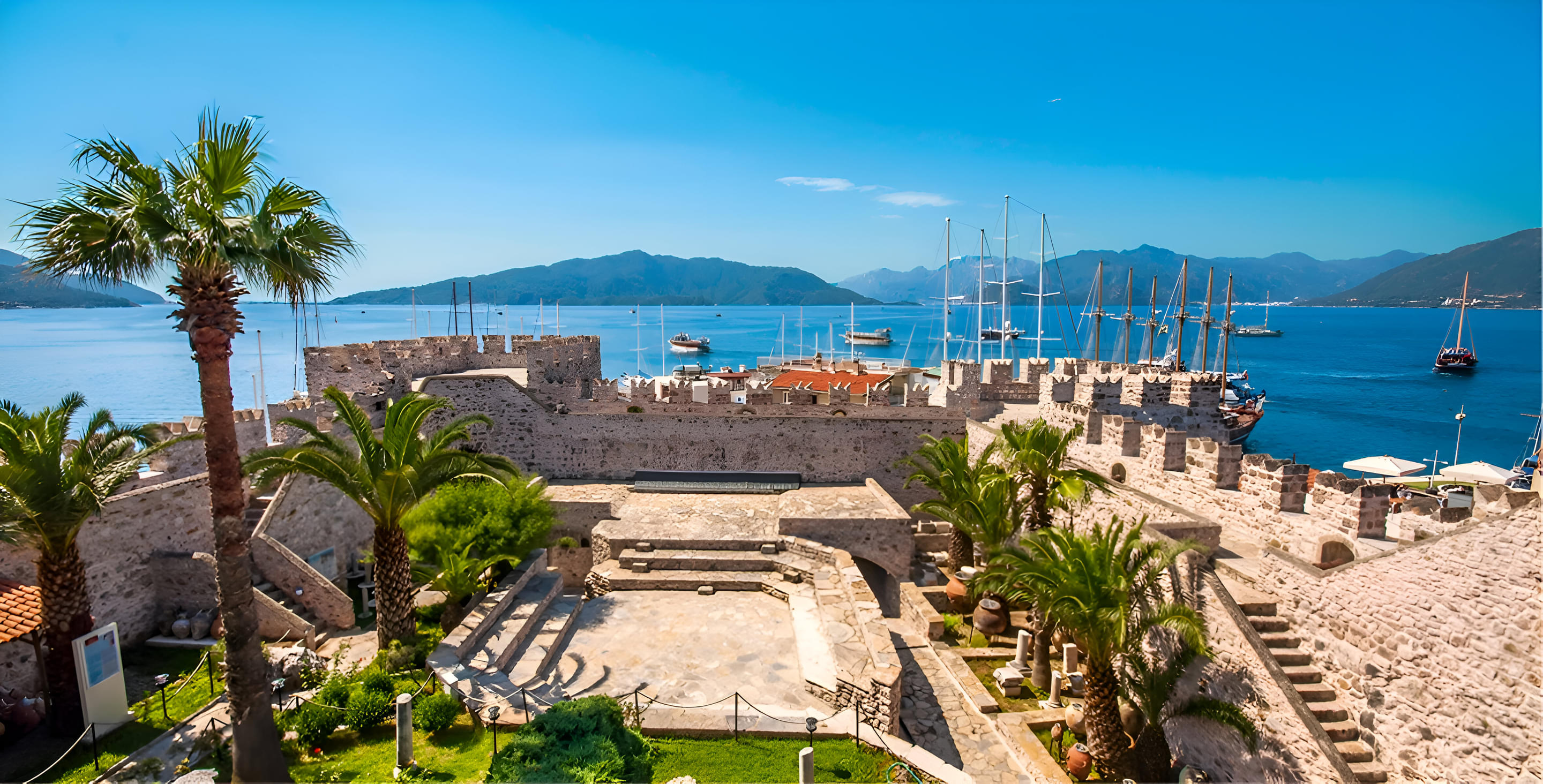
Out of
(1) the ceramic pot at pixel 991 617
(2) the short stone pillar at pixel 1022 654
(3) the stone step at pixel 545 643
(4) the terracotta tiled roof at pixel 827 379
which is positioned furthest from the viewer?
(4) the terracotta tiled roof at pixel 827 379

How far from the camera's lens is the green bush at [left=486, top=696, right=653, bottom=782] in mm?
6625

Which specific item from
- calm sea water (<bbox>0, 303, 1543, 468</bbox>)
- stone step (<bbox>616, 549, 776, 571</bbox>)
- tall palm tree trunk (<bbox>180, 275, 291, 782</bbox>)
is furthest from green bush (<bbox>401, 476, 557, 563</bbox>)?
calm sea water (<bbox>0, 303, 1543, 468</bbox>)

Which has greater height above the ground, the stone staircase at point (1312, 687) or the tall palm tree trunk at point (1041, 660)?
the stone staircase at point (1312, 687)

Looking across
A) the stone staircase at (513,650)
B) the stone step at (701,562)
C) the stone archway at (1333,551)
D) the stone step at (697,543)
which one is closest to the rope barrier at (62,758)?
the stone staircase at (513,650)

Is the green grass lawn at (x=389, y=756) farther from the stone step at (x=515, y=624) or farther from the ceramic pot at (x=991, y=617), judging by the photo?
the ceramic pot at (x=991, y=617)

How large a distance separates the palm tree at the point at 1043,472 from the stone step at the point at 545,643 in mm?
8682

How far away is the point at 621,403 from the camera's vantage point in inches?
758

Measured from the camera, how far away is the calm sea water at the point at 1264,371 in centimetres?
4772

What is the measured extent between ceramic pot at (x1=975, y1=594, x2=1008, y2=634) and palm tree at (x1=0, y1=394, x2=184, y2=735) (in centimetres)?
1397

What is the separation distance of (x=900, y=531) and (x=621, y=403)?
837 centimetres

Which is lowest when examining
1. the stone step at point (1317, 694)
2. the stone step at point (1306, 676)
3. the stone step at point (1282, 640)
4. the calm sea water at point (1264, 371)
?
the calm sea water at point (1264, 371)

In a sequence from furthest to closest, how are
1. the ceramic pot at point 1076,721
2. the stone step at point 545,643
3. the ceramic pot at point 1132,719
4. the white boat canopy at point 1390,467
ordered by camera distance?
1. the white boat canopy at point 1390,467
2. the ceramic pot at point 1076,721
3. the ceramic pot at point 1132,719
4. the stone step at point 545,643

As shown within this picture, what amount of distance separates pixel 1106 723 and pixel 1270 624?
2.52 meters

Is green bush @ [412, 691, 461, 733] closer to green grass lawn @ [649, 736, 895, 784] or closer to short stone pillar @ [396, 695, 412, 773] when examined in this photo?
short stone pillar @ [396, 695, 412, 773]
